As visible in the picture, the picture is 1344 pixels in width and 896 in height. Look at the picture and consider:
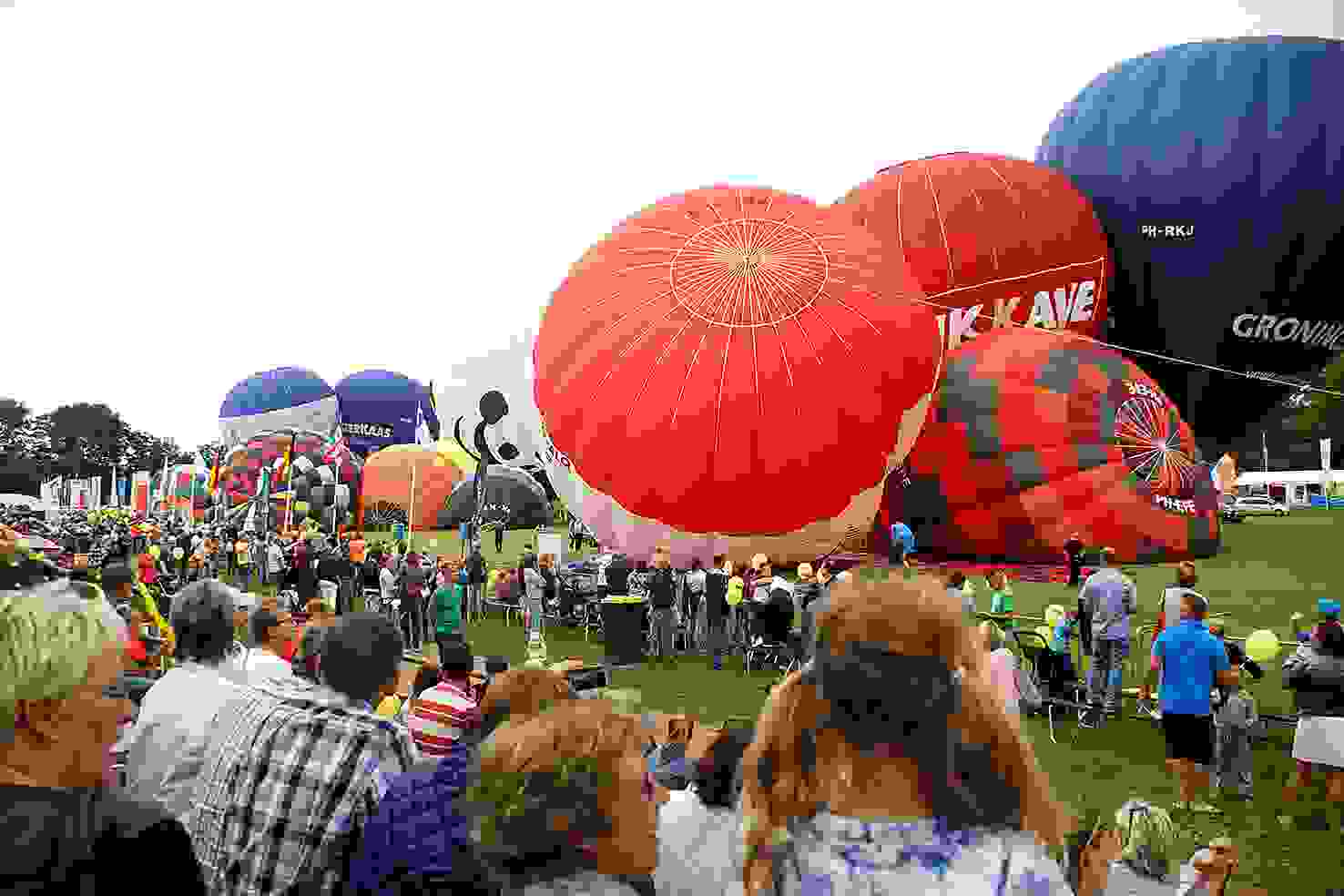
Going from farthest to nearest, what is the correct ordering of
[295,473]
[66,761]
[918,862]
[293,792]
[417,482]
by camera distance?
[417,482] → [295,473] → [293,792] → [66,761] → [918,862]

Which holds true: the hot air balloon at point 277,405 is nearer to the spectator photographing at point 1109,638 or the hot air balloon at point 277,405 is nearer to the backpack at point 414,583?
the backpack at point 414,583

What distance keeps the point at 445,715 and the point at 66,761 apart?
7.90 ft

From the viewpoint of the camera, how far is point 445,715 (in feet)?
13.9

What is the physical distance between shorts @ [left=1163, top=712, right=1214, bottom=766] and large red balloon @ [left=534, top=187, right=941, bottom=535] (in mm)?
7370

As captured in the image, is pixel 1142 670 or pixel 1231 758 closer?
pixel 1231 758

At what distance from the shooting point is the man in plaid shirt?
2.60m

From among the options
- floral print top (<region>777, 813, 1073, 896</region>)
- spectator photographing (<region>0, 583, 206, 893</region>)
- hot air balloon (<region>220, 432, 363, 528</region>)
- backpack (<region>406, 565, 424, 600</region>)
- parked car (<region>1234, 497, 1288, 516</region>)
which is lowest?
backpack (<region>406, 565, 424, 600</region>)

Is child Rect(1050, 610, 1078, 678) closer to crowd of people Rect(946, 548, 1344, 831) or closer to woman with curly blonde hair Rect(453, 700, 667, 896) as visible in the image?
crowd of people Rect(946, 548, 1344, 831)

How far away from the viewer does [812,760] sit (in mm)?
1845

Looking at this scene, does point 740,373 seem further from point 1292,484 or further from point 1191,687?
point 1292,484

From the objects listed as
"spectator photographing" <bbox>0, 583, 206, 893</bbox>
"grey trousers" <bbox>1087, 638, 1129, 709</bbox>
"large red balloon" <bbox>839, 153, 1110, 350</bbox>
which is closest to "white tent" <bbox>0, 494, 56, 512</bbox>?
"large red balloon" <bbox>839, 153, 1110, 350</bbox>

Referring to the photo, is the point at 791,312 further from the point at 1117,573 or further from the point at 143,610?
the point at 143,610

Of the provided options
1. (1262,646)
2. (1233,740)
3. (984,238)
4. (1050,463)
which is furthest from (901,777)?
(984,238)

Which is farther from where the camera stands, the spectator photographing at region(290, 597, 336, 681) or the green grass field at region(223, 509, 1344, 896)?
the green grass field at region(223, 509, 1344, 896)
